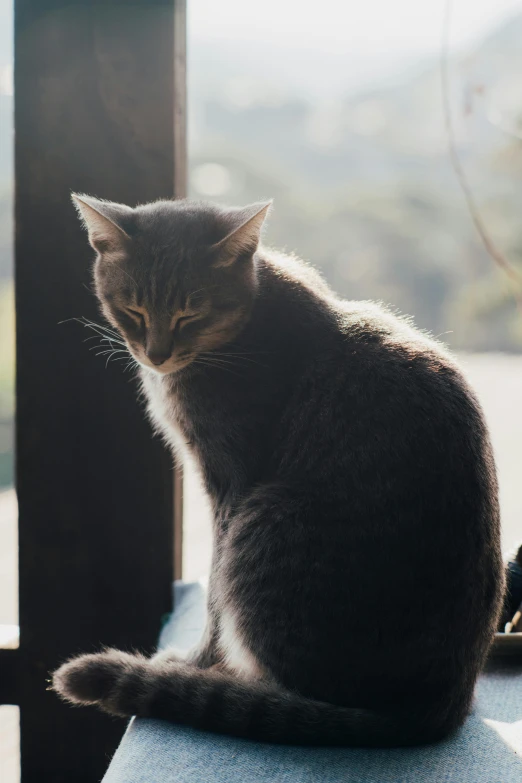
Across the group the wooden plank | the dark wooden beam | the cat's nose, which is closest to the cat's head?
the cat's nose

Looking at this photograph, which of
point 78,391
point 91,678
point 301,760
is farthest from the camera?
point 78,391

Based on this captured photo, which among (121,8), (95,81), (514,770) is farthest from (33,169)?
(514,770)

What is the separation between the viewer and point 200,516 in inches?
68.3

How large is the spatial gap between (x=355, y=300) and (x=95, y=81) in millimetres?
723

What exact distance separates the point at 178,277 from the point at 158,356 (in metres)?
0.16

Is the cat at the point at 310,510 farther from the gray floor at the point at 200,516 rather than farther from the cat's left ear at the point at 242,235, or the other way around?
the gray floor at the point at 200,516

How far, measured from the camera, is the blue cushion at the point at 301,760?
96 centimetres

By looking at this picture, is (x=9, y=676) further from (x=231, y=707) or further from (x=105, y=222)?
(x=105, y=222)

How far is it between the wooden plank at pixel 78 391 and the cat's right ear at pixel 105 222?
0.16 m

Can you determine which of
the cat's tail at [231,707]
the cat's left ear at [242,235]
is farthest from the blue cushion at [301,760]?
the cat's left ear at [242,235]

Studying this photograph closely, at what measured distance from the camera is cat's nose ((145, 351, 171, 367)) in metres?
1.33

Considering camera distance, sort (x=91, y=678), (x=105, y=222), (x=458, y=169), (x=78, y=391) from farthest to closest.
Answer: (x=458, y=169)
(x=78, y=391)
(x=105, y=222)
(x=91, y=678)

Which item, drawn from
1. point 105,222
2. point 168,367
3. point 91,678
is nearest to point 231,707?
point 91,678

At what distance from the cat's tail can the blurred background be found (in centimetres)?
38
